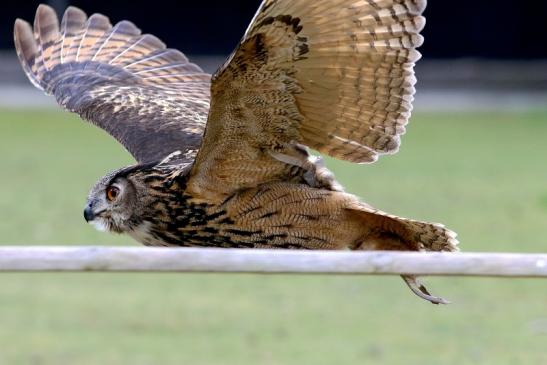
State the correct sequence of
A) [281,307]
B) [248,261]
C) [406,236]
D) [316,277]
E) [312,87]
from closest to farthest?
[248,261] → [312,87] → [406,236] → [281,307] → [316,277]

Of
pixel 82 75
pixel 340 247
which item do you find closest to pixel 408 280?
pixel 340 247

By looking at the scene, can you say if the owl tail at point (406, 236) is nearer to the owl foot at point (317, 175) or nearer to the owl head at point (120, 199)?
the owl foot at point (317, 175)

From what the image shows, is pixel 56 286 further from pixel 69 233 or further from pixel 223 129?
pixel 223 129

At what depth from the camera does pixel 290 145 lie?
5559 mm

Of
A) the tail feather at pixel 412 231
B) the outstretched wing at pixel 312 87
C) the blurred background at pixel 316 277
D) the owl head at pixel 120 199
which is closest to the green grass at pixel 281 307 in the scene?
the blurred background at pixel 316 277

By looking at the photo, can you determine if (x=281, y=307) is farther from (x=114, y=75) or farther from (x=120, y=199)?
(x=120, y=199)

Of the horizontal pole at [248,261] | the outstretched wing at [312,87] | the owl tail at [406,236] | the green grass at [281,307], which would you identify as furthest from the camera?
the green grass at [281,307]

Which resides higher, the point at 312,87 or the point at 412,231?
the point at 312,87

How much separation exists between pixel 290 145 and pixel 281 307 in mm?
3658

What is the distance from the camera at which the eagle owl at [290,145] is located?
5.16 metres

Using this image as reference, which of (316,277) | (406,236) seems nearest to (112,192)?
(406,236)

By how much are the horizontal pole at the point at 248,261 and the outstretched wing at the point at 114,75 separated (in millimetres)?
2504

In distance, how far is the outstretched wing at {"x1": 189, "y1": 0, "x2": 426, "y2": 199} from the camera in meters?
5.09

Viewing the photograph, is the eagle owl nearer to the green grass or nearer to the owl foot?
the owl foot
